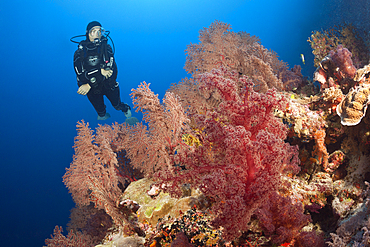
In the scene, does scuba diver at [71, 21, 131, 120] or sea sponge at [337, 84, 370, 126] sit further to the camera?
scuba diver at [71, 21, 131, 120]

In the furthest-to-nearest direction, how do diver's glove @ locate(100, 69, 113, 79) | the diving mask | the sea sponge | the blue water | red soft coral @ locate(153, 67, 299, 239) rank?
the blue water < diver's glove @ locate(100, 69, 113, 79) < the diving mask < the sea sponge < red soft coral @ locate(153, 67, 299, 239)

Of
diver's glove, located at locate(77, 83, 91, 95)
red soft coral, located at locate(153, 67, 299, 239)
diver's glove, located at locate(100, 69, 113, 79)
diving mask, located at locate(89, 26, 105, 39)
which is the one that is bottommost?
red soft coral, located at locate(153, 67, 299, 239)

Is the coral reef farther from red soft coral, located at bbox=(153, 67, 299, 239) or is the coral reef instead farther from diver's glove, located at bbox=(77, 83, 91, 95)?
diver's glove, located at bbox=(77, 83, 91, 95)

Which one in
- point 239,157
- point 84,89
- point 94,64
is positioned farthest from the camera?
point 84,89

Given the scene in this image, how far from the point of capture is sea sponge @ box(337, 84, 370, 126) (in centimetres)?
235

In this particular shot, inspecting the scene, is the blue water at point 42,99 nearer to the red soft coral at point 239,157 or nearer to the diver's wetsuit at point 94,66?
the red soft coral at point 239,157

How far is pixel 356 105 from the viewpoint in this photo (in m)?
2.39

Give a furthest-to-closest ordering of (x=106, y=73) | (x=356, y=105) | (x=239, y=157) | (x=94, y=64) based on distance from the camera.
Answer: (x=106, y=73), (x=94, y=64), (x=356, y=105), (x=239, y=157)

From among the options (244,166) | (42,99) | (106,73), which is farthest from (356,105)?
(42,99)

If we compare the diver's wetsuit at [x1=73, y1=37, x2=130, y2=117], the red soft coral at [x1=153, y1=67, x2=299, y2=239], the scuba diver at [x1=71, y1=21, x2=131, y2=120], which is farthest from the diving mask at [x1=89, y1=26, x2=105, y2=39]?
the red soft coral at [x1=153, y1=67, x2=299, y2=239]

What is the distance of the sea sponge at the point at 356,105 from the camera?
2.35 metres

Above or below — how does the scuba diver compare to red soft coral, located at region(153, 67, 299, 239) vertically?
above

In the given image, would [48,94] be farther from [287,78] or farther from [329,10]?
[329,10]

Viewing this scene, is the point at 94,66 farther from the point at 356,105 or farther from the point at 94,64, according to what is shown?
the point at 356,105
